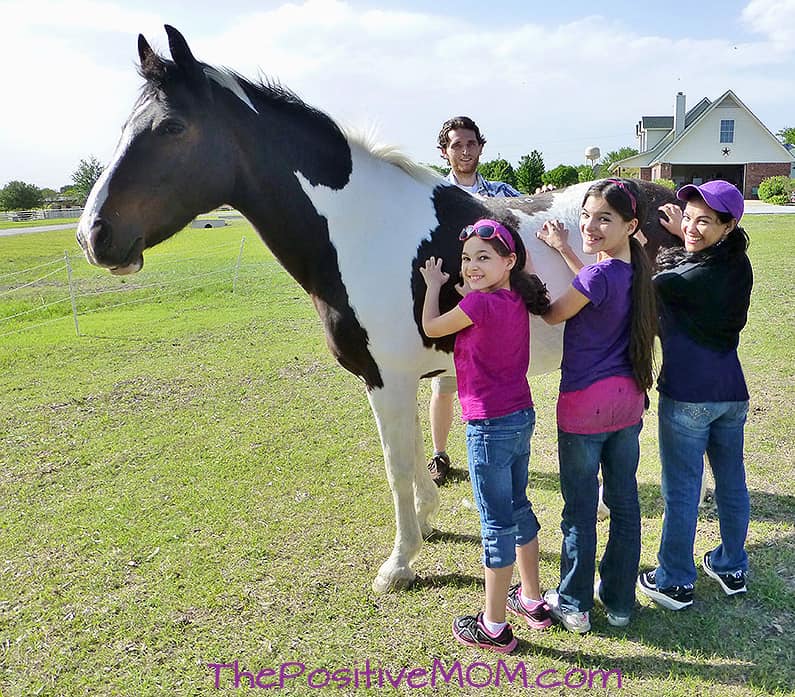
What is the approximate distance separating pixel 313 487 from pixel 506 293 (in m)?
2.42

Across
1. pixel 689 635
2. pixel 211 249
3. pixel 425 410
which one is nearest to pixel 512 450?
pixel 689 635

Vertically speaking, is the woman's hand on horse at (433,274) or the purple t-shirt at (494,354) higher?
the woman's hand on horse at (433,274)

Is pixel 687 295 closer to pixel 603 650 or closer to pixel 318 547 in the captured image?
pixel 603 650

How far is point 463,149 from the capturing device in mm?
4180

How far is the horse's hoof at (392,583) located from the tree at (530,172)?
27099 mm

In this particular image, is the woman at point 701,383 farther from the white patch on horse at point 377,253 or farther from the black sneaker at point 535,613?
the white patch on horse at point 377,253

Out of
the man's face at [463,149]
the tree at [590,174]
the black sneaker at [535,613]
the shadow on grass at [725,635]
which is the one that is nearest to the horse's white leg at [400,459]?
the black sneaker at [535,613]

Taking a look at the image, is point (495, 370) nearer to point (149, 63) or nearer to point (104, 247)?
point (104, 247)

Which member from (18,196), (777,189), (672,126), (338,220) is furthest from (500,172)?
(18,196)

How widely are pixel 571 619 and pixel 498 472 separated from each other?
849mm

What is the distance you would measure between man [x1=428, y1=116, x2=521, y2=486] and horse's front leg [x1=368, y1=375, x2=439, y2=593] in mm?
1038

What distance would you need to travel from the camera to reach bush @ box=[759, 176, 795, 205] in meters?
32.4

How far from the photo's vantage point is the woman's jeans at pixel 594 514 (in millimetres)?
2541

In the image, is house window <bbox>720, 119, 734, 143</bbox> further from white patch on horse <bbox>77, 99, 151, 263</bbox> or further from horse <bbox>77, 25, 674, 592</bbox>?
white patch on horse <bbox>77, 99, 151, 263</bbox>
